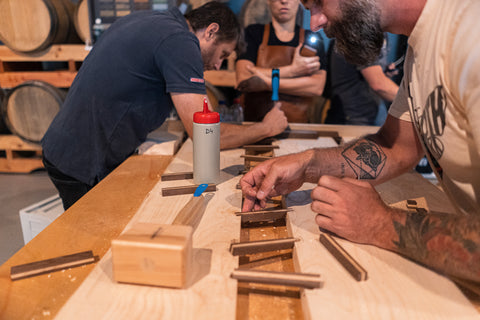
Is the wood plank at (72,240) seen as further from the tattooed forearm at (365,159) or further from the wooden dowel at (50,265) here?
the tattooed forearm at (365,159)

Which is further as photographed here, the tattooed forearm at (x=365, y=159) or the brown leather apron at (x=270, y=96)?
the brown leather apron at (x=270, y=96)

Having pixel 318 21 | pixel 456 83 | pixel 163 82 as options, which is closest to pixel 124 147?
pixel 163 82

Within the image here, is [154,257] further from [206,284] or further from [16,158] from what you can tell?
[16,158]

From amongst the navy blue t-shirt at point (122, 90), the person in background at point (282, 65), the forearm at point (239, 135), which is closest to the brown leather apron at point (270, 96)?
the person in background at point (282, 65)

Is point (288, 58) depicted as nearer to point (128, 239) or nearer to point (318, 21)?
point (318, 21)

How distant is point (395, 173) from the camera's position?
154cm

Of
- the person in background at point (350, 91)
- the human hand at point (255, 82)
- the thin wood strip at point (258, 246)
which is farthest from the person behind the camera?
the person in background at point (350, 91)

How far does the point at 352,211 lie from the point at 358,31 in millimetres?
705

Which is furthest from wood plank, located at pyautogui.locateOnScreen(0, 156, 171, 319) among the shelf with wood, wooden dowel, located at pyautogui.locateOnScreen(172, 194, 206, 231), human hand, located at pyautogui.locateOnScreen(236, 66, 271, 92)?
the shelf with wood

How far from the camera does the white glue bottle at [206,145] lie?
1394 mm

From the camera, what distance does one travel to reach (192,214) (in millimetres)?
1115

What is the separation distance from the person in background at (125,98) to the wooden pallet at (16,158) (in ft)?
9.79

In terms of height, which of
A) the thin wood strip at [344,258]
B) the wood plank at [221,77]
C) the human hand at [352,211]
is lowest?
the wood plank at [221,77]

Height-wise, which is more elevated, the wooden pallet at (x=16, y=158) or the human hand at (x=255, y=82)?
the human hand at (x=255, y=82)
